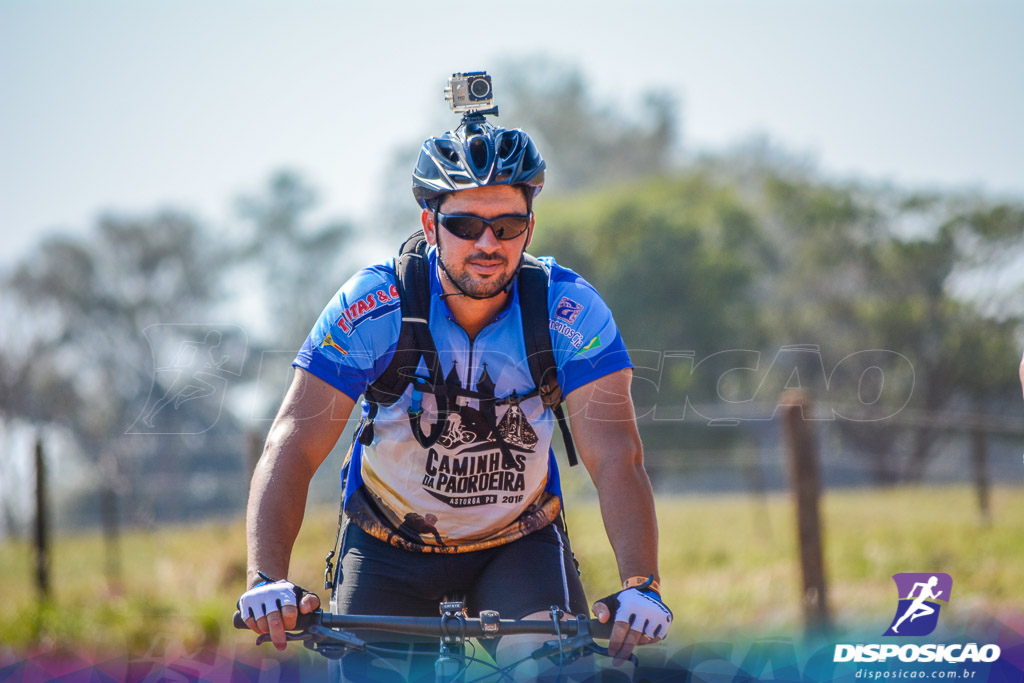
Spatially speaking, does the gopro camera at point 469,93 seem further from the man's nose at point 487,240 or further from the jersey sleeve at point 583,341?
the jersey sleeve at point 583,341

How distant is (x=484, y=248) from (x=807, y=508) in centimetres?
534

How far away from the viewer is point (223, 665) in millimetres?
3129

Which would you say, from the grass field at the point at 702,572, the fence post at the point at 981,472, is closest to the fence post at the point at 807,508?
the grass field at the point at 702,572

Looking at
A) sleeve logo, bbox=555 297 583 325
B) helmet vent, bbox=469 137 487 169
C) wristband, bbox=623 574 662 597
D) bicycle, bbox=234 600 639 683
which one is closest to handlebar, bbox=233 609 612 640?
bicycle, bbox=234 600 639 683

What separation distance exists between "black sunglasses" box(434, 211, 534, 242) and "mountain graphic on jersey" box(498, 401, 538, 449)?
615 mm

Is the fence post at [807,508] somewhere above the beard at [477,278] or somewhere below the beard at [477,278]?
below

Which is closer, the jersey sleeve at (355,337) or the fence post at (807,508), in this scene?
the jersey sleeve at (355,337)

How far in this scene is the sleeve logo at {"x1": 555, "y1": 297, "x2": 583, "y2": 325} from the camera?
143 inches

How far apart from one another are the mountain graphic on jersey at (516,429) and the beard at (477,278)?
420mm

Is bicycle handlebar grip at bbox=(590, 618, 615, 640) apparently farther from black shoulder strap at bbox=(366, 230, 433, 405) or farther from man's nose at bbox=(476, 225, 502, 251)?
man's nose at bbox=(476, 225, 502, 251)

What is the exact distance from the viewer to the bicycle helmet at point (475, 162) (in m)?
3.61

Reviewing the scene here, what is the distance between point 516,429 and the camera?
371 centimetres

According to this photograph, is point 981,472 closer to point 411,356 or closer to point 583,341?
point 583,341

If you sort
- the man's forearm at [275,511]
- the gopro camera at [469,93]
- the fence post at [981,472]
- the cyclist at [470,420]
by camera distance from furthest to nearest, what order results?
the fence post at [981,472] < the gopro camera at [469,93] < the cyclist at [470,420] < the man's forearm at [275,511]
